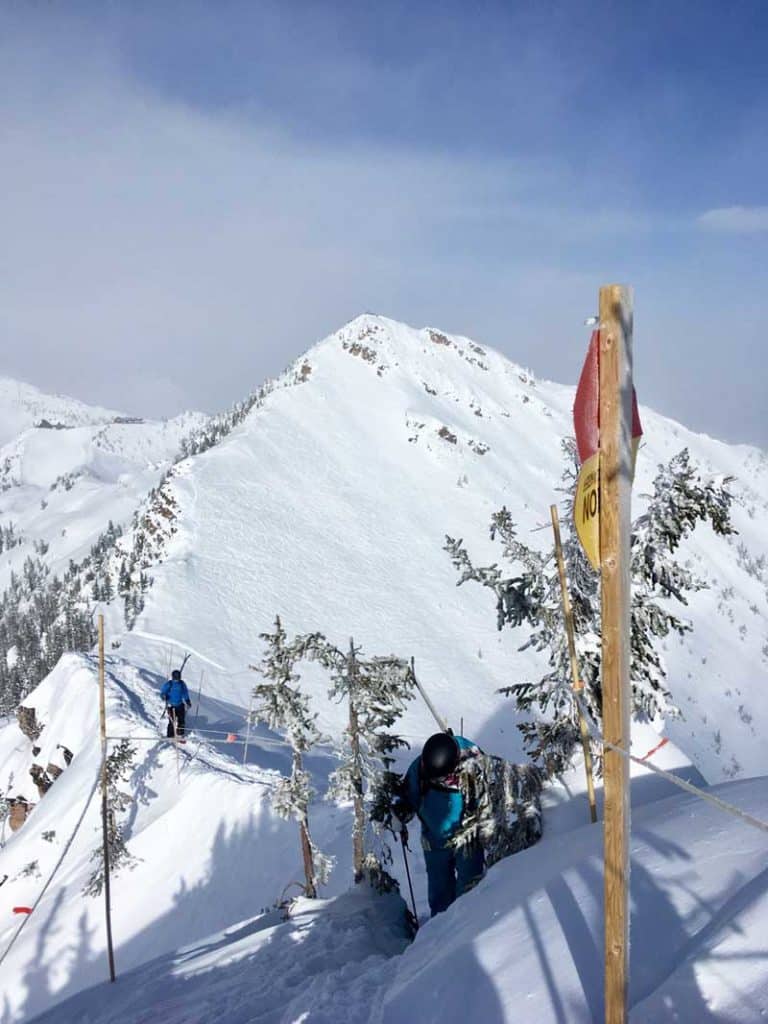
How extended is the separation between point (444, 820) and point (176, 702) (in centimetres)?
1009

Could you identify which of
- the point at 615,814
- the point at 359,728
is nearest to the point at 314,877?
the point at 359,728

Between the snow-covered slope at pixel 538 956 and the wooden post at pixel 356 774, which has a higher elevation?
the wooden post at pixel 356 774

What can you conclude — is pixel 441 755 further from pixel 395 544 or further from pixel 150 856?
pixel 395 544

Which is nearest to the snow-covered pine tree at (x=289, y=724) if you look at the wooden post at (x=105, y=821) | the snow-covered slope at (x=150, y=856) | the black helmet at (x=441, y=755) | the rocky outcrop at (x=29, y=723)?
the snow-covered slope at (x=150, y=856)

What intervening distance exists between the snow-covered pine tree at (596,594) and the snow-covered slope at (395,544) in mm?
17591

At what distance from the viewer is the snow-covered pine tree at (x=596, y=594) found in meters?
6.70

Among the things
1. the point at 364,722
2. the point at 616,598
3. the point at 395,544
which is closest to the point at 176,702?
the point at 364,722

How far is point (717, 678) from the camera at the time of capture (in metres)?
37.1

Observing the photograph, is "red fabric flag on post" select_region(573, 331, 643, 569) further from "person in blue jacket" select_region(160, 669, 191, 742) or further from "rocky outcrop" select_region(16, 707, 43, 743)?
"rocky outcrop" select_region(16, 707, 43, 743)

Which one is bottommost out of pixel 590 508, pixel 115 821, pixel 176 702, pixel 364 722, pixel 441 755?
pixel 115 821

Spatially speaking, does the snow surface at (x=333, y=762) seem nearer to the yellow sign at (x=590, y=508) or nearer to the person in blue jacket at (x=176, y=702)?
→ the person in blue jacket at (x=176, y=702)

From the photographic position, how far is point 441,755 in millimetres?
7051

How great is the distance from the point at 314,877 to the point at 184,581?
22.8 metres

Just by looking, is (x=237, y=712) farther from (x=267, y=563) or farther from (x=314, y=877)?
(x=267, y=563)
